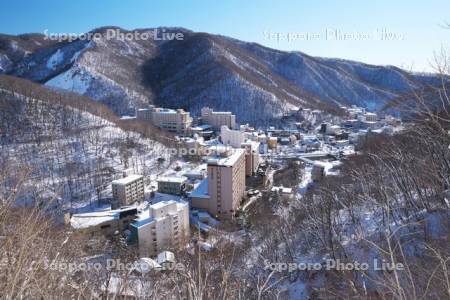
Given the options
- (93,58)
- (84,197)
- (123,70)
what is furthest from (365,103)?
(84,197)

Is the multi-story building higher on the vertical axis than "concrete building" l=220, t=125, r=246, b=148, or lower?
lower

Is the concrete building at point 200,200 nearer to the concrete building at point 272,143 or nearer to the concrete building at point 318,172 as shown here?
the concrete building at point 318,172

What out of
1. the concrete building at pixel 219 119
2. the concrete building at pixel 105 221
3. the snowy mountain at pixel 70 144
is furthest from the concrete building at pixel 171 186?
the concrete building at pixel 219 119

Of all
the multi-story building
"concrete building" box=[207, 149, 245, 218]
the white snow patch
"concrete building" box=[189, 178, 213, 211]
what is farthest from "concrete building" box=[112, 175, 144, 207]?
the white snow patch

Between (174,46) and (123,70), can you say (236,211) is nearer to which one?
(123,70)

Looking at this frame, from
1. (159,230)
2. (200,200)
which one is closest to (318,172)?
(200,200)

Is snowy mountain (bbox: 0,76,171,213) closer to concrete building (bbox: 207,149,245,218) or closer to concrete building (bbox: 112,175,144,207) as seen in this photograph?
concrete building (bbox: 112,175,144,207)
